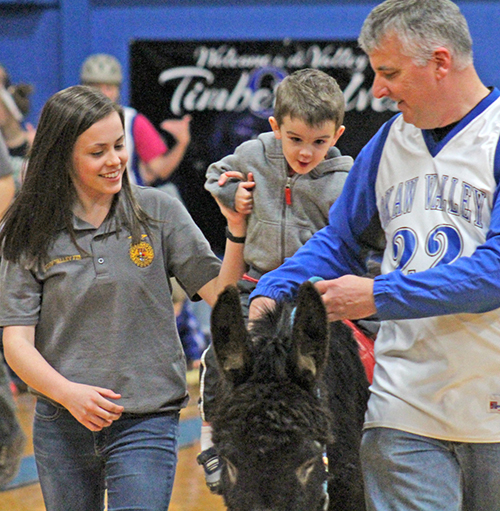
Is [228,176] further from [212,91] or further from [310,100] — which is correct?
[212,91]

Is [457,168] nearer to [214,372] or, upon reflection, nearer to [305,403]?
[305,403]

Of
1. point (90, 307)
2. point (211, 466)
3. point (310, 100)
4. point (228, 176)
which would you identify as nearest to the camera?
point (90, 307)

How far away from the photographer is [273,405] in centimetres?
250

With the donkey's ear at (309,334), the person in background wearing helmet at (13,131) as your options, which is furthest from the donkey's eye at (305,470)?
the person in background wearing helmet at (13,131)

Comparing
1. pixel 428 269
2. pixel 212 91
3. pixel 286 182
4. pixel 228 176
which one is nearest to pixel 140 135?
pixel 212 91

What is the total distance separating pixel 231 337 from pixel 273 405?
0.25 meters

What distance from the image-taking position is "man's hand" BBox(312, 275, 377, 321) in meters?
2.46

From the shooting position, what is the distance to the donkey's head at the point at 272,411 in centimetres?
242

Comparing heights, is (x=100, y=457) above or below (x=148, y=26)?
below

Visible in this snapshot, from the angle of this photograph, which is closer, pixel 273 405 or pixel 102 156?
pixel 273 405

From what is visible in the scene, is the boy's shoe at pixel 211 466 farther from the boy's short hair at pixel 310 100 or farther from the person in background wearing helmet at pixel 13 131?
the person in background wearing helmet at pixel 13 131

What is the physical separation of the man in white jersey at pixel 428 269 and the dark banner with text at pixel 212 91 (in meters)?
6.41

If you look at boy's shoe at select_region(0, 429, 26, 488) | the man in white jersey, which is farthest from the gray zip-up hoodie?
boy's shoe at select_region(0, 429, 26, 488)

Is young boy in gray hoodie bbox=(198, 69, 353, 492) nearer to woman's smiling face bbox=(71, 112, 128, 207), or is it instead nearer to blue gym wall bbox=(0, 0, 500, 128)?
woman's smiling face bbox=(71, 112, 128, 207)
